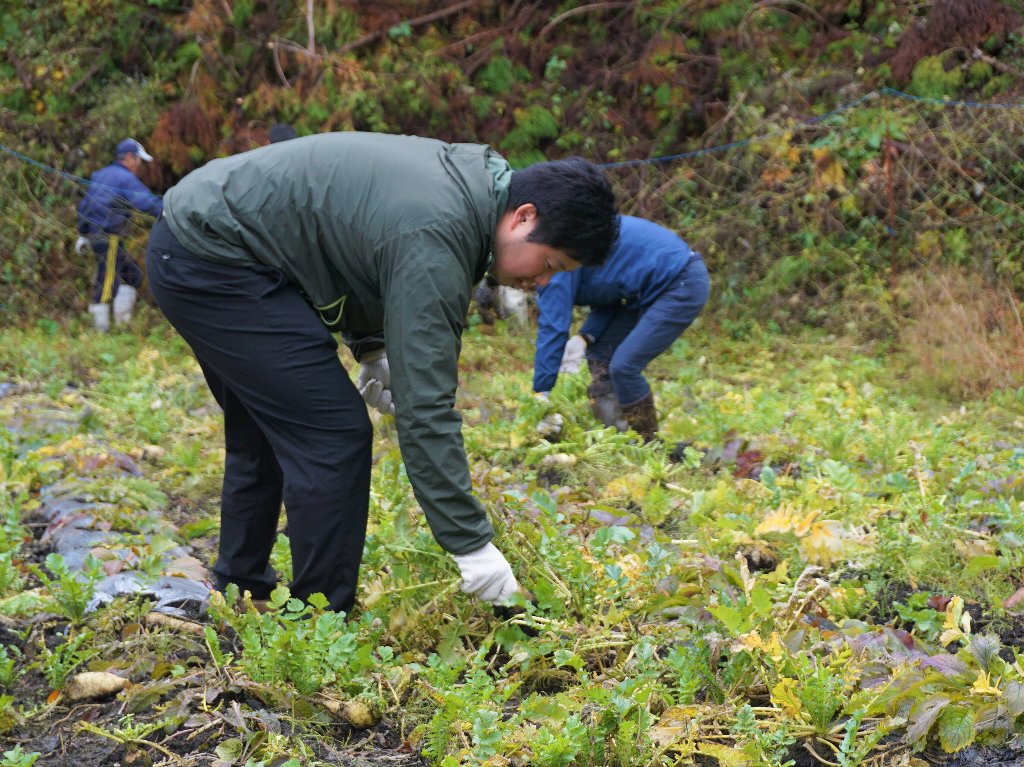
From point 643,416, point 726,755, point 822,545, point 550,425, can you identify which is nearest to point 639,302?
point 643,416

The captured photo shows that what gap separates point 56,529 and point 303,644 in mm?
1691

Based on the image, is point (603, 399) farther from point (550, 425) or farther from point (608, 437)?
point (608, 437)

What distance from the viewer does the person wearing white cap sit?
962 centimetres

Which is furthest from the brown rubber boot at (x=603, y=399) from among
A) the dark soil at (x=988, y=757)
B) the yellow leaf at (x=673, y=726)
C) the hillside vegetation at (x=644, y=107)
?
the hillside vegetation at (x=644, y=107)

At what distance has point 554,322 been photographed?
5082mm

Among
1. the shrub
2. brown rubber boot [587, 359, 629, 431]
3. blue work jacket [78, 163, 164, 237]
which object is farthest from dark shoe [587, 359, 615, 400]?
blue work jacket [78, 163, 164, 237]

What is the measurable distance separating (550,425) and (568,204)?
99.8 inches

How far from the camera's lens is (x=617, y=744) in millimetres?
2141

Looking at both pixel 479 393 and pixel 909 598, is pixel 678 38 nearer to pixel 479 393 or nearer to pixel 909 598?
pixel 479 393

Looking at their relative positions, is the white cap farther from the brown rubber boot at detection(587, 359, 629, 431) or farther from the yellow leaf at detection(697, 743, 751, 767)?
the yellow leaf at detection(697, 743, 751, 767)

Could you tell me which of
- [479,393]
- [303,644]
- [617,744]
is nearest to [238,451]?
[303,644]

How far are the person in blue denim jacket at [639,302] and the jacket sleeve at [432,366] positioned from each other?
8.42 ft

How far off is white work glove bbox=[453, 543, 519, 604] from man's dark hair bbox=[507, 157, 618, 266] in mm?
723

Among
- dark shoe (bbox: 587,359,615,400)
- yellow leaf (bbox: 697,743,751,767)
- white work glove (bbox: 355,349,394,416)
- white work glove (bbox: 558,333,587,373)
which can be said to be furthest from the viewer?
white work glove (bbox: 558,333,587,373)
